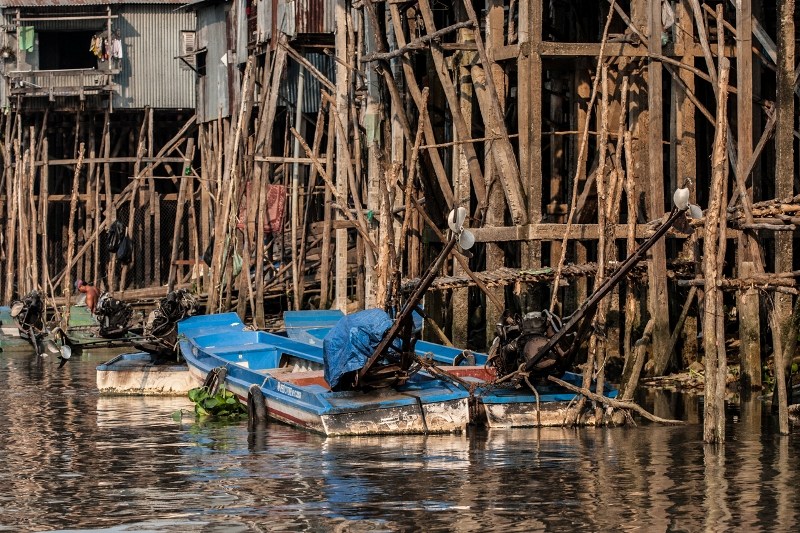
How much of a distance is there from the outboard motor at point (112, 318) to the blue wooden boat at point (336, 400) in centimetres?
429

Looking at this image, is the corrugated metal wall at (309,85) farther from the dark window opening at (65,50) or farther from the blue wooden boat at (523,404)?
the blue wooden boat at (523,404)

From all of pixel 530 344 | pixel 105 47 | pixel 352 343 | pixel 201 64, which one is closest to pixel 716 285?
pixel 530 344

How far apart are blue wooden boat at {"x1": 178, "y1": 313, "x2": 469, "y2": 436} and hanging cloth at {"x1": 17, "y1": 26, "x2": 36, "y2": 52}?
75.1ft

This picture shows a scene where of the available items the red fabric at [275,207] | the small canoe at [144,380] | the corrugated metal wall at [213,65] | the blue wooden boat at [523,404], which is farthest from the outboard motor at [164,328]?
the corrugated metal wall at [213,65]

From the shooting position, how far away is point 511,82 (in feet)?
92.6

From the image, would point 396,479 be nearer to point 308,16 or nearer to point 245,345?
point 245,345

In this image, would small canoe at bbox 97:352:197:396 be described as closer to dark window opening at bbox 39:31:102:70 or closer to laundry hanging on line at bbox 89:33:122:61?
laundry hanging on line at bbox 89:33:122:61

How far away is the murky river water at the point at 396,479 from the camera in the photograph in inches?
502

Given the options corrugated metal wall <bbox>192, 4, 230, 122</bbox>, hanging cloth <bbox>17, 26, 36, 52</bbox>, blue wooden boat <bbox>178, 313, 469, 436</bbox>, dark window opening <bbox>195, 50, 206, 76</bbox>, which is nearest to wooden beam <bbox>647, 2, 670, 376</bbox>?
blue wooden boat <bbox>178, 313, 469, 436</bbox>

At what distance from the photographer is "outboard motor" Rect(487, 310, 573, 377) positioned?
1761cm

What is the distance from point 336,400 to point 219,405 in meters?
3.27

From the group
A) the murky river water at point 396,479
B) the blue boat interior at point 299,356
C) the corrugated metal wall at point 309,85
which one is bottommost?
the murky river water at point 396,479

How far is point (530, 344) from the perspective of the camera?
17.7 m

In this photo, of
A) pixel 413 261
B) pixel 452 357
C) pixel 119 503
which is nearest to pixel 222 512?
pixel 119 503
